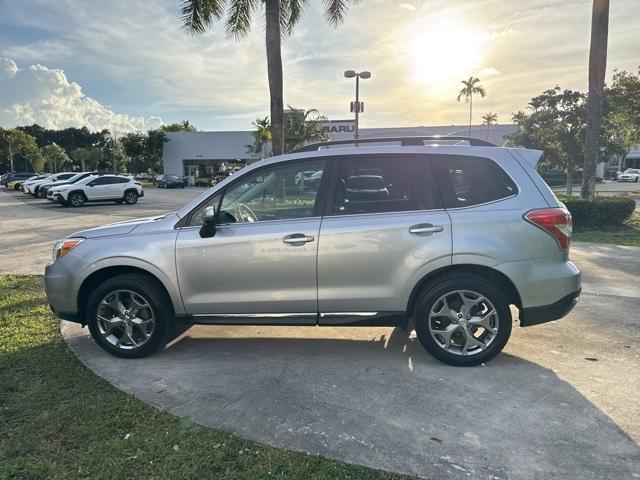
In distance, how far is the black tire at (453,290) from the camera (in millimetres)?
3943

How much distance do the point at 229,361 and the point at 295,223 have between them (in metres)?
1.39

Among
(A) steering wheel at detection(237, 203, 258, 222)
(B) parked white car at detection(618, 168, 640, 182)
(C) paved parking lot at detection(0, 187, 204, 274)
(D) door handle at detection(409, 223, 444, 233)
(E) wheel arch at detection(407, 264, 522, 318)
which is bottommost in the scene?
(C) paved parking lot at detection(0, 187, 204, 274)

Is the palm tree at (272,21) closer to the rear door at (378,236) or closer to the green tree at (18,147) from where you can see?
the rear door at (378,236)

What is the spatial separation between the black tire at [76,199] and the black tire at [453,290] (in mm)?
22836

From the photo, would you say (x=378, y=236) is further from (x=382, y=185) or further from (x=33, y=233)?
(x=33, y=233)

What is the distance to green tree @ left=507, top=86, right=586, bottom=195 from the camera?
2306 centimetres

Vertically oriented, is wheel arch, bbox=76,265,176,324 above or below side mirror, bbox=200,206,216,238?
below

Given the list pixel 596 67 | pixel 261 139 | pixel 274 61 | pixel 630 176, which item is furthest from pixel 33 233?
pixel 630 176

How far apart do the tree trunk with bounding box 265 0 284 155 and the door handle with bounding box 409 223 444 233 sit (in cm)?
896

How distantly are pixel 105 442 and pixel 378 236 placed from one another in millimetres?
2413

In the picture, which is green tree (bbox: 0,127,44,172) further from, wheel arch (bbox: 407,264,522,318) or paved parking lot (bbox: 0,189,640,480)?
wheel arch (bbox: 407,264,522,318)

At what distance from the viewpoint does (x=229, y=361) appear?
432 cm

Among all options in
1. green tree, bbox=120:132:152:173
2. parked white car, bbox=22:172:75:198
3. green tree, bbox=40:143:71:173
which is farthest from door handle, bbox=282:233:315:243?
green tree, bbox=40:143:71:173

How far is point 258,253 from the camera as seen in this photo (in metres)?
4.06
